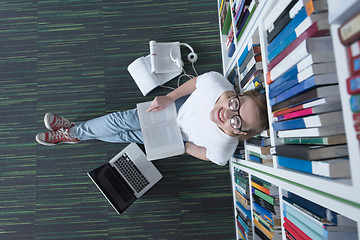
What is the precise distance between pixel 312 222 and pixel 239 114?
438mm

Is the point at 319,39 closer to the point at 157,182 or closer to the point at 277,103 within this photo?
the point at 277,103

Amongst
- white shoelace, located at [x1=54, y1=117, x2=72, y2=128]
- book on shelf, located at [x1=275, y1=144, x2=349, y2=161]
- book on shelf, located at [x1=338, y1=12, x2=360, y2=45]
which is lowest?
book on shelf, located at [x1=275, y1=144, x2=349, y2=161]

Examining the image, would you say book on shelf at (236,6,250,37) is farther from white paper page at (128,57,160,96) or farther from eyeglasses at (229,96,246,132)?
white paper page at (128,57,160,96)

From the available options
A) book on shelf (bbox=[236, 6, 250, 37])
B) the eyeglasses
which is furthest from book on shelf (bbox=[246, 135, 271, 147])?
book on shelf (bbox=[236, 6, 250, 37])

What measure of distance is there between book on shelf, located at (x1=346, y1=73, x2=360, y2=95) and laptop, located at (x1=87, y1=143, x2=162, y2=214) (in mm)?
1305

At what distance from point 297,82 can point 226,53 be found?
1.19 m

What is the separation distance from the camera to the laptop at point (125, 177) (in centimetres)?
144

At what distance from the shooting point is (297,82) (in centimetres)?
69

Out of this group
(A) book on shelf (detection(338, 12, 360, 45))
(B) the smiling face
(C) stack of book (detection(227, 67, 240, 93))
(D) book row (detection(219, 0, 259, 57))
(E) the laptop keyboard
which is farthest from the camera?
(E) the laptop keyboard

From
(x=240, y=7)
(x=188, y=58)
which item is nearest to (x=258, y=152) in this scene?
(x=240, y=7)

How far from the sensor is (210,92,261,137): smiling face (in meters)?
0.93

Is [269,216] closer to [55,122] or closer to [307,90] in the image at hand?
[307,90]

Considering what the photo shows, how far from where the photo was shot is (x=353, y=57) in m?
0.46

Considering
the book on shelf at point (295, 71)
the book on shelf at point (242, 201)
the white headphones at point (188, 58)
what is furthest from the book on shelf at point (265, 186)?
the white headphones at point (188, 58)
